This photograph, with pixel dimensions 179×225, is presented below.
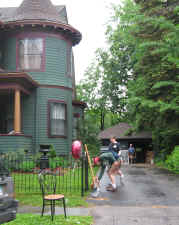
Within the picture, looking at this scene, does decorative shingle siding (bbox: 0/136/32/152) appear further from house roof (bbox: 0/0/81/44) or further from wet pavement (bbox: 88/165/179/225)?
house roof (bbox: 0/0/81/44)

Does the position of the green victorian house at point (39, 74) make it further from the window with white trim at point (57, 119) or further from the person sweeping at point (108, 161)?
the person sweeping at point (108, 161)

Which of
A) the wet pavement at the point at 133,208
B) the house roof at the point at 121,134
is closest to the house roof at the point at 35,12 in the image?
the wet pavement at the point at 133,208

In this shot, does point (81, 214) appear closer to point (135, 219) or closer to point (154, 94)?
point (135, 219)

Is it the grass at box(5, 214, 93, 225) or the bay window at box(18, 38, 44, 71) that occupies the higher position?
the bay window at box(18, 38, 44, 71)

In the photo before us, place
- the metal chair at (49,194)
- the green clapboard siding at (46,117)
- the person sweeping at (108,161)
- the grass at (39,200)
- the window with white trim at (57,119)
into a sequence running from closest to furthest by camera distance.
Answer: the metal chair at (49,194) < the grass at (39,200) < the person sweeping at (108,161) < the green clapboard siding at (46,117) < the window with white trim at (57,119)

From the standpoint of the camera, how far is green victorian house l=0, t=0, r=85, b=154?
1828 centimetres

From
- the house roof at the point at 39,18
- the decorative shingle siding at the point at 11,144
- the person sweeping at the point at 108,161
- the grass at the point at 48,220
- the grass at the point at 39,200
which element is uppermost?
the house roof at the point at 39,18

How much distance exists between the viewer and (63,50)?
64.1 feet

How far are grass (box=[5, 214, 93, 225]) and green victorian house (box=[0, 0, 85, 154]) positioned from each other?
10540 mm

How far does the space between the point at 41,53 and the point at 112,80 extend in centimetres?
1788

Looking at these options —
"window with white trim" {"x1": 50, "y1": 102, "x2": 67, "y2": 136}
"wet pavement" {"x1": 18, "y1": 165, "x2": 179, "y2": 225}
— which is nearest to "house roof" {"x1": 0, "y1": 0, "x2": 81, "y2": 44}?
"window with white trim" {"x1": 50, "y1": 102, "x2": 67, "y2": 136}

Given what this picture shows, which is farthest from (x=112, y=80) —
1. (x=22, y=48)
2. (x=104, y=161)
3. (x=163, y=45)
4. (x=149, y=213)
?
(x=149, y=213)

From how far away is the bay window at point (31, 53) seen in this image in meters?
18.7

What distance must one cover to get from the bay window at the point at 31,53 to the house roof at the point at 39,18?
3.33ft
